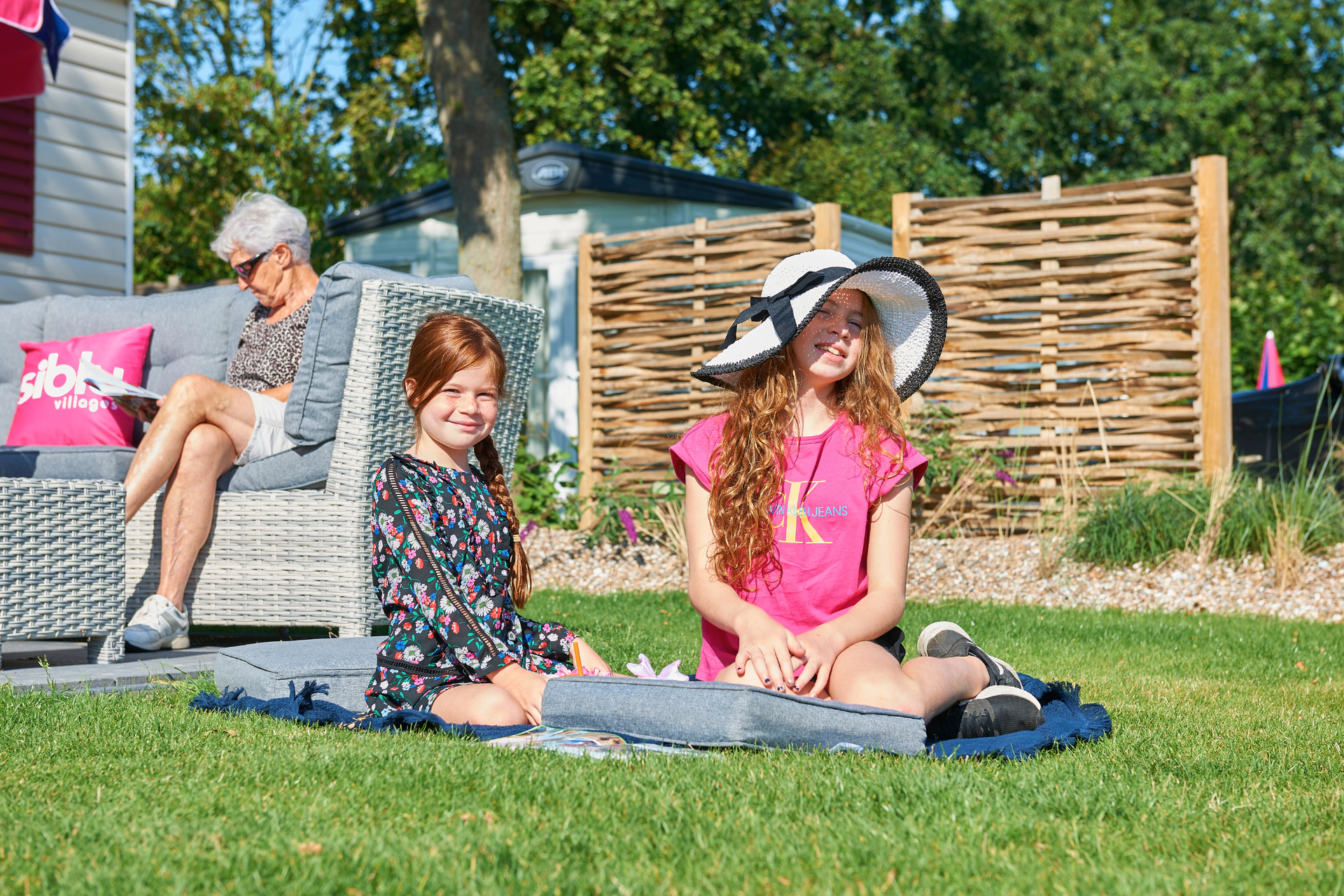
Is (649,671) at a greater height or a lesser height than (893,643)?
lesser

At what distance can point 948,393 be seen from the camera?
758cm

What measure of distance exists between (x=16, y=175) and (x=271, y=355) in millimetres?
4677

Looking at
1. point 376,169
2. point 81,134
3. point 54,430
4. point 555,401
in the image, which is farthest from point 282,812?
point 376,169

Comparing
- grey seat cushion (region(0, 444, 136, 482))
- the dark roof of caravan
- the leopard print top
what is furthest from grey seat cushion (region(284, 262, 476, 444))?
the dark roof of caravan

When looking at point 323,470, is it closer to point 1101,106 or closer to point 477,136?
point 477,136

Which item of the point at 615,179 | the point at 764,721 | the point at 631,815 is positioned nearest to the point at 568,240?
the point at 615,179

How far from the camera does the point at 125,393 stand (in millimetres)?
Answer: 4293

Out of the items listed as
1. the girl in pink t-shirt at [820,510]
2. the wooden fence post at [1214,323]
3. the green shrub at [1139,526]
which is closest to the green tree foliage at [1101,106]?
the wooden fence post at [1214,323]

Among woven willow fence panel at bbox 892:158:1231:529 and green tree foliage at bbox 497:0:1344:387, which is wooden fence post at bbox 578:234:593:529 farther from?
green tree foliage at bbox 497:0:1344:387

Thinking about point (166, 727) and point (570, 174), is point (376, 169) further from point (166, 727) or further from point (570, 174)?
point (166, 727)

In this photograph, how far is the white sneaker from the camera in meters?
3.85

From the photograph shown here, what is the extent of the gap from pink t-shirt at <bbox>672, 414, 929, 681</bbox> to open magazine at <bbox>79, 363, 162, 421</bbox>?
2454 millimetres

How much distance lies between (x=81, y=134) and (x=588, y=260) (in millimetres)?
3621

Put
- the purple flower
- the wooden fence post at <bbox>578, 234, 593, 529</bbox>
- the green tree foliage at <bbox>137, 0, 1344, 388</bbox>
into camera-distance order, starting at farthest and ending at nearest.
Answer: the green tree foliage at <bbox>137, 0, 1344, 388</bbox> < the wooden fence post at <bbox>578, 234, 593, 529</bbox> < the purple flower
